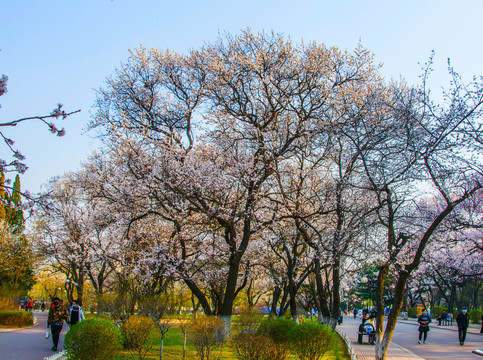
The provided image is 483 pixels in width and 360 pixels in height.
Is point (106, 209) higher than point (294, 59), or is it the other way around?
point (294, 59)

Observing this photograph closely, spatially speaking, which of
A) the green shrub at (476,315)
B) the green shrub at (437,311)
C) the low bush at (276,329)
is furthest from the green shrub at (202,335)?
the green shrub at (437,311)

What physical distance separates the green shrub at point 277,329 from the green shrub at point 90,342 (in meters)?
4.80

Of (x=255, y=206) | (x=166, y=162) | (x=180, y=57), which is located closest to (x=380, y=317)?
(x=255, y=206)

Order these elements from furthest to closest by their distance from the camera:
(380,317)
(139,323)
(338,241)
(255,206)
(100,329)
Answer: (255,206), (338,241), (380,317), (139,323), (100,329)

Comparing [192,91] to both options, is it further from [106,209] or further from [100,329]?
[100,329]

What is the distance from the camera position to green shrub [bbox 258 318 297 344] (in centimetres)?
1265

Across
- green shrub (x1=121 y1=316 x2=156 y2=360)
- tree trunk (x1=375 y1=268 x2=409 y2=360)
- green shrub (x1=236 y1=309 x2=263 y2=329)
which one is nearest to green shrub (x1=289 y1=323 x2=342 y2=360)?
tree trunk (x1=375 y1=268 x2=409 y2=360)

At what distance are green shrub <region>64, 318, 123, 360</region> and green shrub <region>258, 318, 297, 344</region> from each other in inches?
189

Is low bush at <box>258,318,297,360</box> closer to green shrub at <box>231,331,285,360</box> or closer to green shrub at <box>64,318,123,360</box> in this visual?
green shrub at <box>231,331,285,360</box>

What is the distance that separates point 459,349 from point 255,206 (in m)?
9.28

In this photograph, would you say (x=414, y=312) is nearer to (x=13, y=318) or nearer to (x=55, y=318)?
(x=13, y=318)

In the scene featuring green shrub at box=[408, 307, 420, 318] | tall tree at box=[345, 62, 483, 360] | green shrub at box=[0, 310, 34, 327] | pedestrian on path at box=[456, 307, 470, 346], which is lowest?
green shrub at box=[408, 307, 420, 318]

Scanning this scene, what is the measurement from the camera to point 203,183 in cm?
1555

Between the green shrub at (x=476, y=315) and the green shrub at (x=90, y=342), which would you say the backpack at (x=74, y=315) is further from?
the green shrub at (x=476, y=315)
